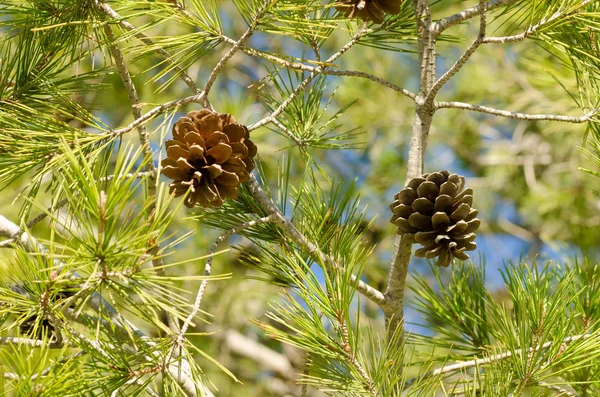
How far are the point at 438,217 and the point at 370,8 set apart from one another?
10.8 inches

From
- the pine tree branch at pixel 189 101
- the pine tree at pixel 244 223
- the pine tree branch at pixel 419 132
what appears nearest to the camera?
the pine tree at pixel 244 223

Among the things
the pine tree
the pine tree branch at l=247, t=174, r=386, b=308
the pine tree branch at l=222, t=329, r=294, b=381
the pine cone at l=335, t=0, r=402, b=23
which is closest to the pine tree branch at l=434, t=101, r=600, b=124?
the pine tree

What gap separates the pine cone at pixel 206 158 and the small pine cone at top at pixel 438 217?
0.21 m

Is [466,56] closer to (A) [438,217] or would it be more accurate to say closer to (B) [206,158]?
(A) [438,217]

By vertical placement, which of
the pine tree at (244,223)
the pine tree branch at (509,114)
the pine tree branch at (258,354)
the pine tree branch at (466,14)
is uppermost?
the pine tree branch at (466,14)

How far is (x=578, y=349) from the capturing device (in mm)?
740

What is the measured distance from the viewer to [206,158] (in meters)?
0.74

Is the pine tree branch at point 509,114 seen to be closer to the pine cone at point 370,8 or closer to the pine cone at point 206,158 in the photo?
the pine cone at point 370,8

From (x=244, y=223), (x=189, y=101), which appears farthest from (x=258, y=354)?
(x=189, y=101)

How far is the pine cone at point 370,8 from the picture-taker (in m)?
0.81

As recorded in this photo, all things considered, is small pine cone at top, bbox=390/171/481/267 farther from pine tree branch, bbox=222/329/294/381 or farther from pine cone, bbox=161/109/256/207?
pine tree branch, bbox=222/329/294/381

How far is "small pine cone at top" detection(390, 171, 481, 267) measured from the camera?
79 centimetres

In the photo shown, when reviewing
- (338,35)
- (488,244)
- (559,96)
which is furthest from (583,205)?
(338,35)

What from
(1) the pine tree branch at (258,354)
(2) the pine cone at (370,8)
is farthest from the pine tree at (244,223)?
(1) the pine tree branch at (258,354)
